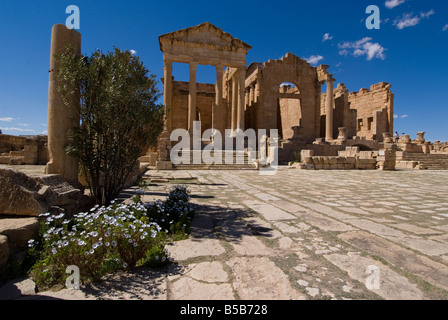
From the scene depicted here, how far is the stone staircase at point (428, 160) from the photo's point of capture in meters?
17.5

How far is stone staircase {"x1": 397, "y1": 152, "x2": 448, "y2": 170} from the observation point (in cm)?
1753

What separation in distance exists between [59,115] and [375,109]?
31047mm

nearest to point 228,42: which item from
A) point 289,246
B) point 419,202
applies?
point 419,202

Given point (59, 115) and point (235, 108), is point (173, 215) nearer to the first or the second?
point (59, 115)

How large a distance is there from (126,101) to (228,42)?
708 inches

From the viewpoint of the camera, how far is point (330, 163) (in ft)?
49.5

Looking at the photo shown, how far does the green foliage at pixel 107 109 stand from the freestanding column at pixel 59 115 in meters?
0.14

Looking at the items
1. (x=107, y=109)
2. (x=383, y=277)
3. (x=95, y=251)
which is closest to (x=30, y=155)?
(x=107, y=109)

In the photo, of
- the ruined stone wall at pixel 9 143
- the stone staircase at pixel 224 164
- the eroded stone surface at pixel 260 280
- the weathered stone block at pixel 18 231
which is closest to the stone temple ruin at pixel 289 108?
the stone staircase at pixel 224 164

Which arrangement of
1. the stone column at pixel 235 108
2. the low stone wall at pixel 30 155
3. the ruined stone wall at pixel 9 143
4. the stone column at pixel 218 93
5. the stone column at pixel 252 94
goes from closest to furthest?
1. the low stone wall at pixel 30 155
2. the ruined stone wall at pixel 9 143
3. the stone column at pixel 218 93
4. the stone column at pixel 235 108
5. the stone column at pixel 252 94

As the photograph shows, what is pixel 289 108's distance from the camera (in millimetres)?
27078

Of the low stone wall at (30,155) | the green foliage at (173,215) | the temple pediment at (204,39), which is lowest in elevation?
the green foliage at (173,215)

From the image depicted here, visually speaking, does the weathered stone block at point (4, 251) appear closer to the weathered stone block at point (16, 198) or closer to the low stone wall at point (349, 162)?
the weathered stone block at point (16, 198)

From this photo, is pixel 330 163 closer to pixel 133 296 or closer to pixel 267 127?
pixel 267 127
